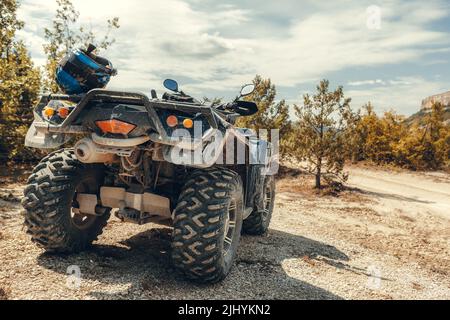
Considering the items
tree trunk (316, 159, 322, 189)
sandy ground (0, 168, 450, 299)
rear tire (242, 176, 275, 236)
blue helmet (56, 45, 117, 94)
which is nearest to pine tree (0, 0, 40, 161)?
sandy ground (0, 168, 450, 299)

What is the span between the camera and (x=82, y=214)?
15.1ft

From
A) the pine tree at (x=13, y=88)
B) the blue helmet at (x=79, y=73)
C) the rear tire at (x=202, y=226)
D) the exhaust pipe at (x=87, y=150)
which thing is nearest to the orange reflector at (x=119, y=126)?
the exhaust pipe at (x=87, y=150)

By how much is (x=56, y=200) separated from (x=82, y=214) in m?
0.66

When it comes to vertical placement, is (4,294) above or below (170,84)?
below

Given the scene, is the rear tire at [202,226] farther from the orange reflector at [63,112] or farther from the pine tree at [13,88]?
the pine tree at [13,88]

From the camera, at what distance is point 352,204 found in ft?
34.9

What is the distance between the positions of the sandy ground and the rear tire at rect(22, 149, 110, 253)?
0.74 ft

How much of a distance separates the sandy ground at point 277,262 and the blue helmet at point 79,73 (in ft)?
6.13

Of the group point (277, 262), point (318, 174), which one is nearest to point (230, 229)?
point (277, 262)

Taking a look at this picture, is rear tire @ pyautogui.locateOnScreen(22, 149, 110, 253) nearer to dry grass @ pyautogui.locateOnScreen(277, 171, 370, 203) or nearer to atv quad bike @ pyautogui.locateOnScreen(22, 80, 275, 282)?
atv quad bike @ pyautogui.locateOnScreen(22, 80, 275, 282)

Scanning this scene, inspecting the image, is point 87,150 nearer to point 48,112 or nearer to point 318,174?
point 48,112

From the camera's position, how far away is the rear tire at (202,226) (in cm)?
361
